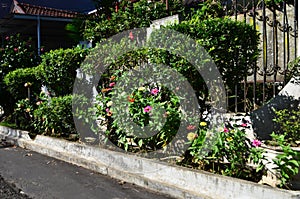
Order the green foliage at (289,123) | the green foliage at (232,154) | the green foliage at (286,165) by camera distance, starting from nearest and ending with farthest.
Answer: the green foliage at (286,165), the green foliage at (232,154), the green foliage at (289,123)

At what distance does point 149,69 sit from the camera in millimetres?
4312

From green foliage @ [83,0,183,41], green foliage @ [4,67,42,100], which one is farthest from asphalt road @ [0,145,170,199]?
green foliage @ [83,0,183,41]

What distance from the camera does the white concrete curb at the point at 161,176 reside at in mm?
2975

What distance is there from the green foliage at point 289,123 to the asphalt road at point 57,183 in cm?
147

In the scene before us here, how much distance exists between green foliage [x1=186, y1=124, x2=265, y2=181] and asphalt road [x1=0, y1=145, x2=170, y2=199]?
606 mm

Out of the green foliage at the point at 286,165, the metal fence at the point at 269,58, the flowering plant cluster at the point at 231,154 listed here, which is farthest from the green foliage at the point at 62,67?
the green foliage at the point at 286,165

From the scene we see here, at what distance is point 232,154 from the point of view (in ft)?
11.2

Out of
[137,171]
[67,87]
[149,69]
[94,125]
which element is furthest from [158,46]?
[67,87]

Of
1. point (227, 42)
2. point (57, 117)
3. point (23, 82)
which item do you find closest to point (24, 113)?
point (23, 82)

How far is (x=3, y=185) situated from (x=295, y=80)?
3.69m

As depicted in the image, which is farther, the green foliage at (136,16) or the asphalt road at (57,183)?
the green foliage at (136,16)

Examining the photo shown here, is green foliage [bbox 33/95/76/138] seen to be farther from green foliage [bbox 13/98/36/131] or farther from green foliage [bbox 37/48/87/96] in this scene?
green foliage [bbox 13/98/36/131]

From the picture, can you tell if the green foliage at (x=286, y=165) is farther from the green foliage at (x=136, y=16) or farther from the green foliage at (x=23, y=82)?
the green foliage at (x=23, y=82)

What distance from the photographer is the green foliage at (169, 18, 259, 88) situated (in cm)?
383
